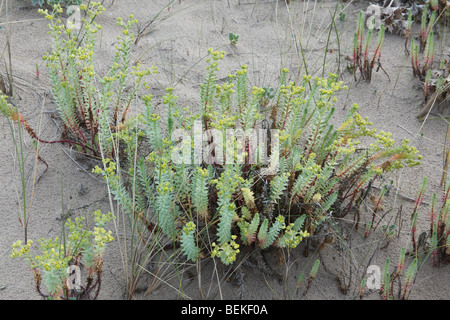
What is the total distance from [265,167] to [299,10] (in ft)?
8.17

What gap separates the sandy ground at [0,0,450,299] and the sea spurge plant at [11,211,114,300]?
0.45 ft

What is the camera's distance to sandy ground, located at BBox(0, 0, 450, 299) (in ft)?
7.55

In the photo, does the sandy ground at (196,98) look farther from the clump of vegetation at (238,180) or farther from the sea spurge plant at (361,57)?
the clump of vegetation at (238,180)

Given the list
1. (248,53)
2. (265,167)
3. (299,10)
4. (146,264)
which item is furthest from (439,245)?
(299,10)

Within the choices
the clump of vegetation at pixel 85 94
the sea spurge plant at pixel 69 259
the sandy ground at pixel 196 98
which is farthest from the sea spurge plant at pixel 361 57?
the sea spurge plant at pixel 69 259

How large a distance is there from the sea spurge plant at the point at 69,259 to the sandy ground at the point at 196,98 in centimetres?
14

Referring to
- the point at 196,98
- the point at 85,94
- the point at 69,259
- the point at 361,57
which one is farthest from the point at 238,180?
the point at 361,57

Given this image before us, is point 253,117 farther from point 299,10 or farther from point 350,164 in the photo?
point 299,10

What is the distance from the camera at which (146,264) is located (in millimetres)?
2307

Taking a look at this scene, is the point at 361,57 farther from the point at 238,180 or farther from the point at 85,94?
the point at 85,94

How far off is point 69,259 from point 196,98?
1791 mm

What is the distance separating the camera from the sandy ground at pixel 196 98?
7.55ft

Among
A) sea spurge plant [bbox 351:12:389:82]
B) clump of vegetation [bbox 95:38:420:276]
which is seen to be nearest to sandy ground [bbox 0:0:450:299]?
sea spurge plant [bbox 351:12:389:82]

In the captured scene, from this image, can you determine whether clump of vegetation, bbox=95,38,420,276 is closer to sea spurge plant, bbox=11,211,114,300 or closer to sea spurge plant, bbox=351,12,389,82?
sea spurge plant, bbox=11,211,114,300
